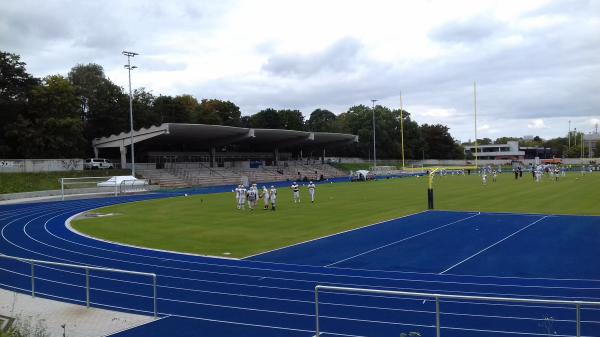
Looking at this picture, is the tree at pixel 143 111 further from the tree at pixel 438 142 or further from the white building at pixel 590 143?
the white building at pixel 590 143

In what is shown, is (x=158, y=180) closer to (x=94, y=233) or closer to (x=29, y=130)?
(x=29, y=130)

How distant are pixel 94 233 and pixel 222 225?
6129 millimetres

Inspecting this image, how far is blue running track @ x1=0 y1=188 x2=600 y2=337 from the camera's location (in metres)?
9.84

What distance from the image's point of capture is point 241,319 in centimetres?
1034

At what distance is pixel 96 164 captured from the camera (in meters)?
63.4

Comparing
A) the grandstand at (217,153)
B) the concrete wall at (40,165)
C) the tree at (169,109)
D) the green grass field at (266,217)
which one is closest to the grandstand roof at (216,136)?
the grandstand at (217,153)

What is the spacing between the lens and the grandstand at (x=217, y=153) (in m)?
64.2

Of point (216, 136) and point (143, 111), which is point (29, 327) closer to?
point (216, 136)

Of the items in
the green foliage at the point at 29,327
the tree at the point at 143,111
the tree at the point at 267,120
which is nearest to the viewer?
the green foliage at the point at 29,327

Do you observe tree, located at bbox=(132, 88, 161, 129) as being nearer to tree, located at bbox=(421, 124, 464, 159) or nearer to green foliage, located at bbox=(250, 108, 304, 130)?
green foliage, located at bbox=(250, 108, 304, 130)

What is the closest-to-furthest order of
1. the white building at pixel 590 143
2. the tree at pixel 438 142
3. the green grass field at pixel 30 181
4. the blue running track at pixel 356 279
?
the blue running track at pixel 356 279, the green grass field at pixel 30 181, the tree at pixel 438 142, the white building at pixel 590 143

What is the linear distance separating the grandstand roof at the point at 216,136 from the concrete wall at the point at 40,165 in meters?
7.00

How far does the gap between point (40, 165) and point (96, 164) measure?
8442 mm

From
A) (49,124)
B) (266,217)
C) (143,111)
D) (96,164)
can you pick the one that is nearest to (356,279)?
(266,217)
